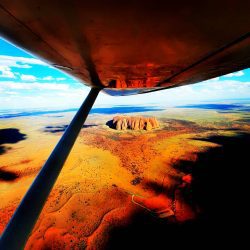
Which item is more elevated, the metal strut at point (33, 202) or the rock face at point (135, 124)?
the metal strut at point (33, 202)

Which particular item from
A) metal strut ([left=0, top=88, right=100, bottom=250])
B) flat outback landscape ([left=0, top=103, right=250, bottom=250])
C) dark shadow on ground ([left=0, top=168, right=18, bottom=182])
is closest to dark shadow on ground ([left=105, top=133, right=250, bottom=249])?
flat outback landscape ([left=0, top=103, right=250, bottom=250])

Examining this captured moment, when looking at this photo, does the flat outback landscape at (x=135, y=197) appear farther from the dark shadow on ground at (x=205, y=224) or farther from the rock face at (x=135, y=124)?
the rock face at (x=135, y=124)

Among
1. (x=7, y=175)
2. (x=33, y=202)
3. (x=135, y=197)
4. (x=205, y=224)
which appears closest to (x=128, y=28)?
(x=33, y=202)

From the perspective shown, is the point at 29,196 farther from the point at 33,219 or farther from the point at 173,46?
the point at 173,46

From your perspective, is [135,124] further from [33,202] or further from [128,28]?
[128,28]

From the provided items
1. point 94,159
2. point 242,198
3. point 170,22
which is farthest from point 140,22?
point 94,159

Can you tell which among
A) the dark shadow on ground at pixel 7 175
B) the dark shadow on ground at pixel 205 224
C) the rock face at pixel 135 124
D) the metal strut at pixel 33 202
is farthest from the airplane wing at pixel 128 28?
the rock face at pixel 135 124

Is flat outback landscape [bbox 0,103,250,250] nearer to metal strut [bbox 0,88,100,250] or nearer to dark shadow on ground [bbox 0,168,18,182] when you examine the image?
dark shadow on ground [bbox 0,168,18,182]
